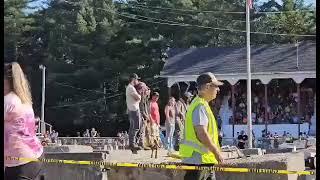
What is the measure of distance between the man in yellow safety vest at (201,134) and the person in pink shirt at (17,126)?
1332 mm

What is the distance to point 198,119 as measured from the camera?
590 cm

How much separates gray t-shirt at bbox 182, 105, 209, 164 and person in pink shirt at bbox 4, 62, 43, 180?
135 cm

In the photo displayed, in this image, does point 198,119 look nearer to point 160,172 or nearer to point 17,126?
point 17,126

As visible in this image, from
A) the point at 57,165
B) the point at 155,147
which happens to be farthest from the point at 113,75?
the point at 57,165

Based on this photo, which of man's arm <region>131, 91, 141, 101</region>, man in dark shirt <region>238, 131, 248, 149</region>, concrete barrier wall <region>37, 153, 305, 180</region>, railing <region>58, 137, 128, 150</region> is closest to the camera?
concrete barrier wall <region>37, 153, 305, 180</region>

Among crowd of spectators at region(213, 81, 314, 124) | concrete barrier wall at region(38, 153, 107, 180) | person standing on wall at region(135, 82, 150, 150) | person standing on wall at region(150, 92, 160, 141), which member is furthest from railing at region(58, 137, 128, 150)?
concrete barrier wall at region(38, 153, 107, 180)

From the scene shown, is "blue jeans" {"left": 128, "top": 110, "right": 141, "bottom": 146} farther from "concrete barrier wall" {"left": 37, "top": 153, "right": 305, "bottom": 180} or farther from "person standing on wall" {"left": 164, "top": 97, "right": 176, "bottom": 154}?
"person standing on wall" {"left": 164, "top": 97, "right": 176, "bottom": 154}

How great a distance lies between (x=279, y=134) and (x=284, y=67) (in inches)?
165

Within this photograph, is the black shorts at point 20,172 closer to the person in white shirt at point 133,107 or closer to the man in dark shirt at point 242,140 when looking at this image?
the person in white shirt at point 133,107

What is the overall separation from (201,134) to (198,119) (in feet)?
0.43

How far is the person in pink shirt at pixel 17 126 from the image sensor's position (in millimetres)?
5305

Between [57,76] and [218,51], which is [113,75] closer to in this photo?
[57,76]

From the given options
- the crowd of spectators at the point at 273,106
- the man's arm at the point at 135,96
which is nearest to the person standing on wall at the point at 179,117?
the man's arm at the point at 135,96

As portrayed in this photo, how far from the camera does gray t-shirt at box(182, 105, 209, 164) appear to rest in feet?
19.3
